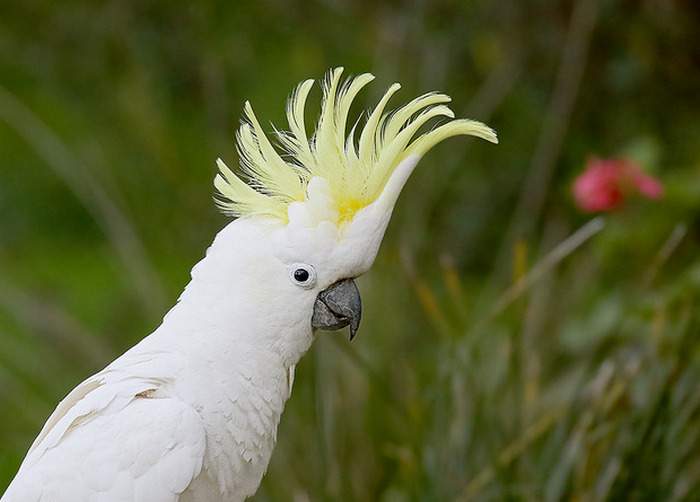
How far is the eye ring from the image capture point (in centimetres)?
161

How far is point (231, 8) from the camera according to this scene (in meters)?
Answer: 4.12

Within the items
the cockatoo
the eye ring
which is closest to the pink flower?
the cockatoo

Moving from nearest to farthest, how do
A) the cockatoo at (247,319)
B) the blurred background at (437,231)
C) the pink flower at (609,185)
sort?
the cockatoo at (247,319), the blurred background at (437,231), the pink flower at (609,185)

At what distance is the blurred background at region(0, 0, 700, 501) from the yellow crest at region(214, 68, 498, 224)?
573 millimetres

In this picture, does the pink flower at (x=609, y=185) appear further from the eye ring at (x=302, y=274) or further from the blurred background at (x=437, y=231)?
the eye ring at (x=302, y=274)

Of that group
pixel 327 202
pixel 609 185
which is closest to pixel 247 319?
pixel 327 202

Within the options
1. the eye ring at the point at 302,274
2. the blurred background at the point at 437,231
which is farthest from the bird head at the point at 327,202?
the blurred background at the point at 437,231

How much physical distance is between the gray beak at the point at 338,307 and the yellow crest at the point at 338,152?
0.35 ft

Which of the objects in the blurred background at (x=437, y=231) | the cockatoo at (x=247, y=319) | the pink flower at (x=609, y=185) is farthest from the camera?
the pink flower at (x=609, y=185)

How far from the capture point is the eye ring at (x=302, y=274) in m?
1.61

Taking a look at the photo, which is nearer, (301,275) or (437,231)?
(301,275)

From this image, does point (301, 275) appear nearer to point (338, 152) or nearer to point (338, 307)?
point (338, 307)

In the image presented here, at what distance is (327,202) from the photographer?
160cm

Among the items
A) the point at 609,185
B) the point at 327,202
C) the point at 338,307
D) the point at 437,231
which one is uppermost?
the point at 327,202
